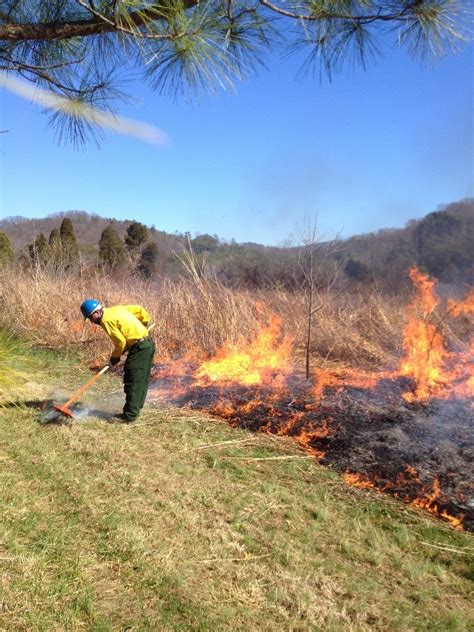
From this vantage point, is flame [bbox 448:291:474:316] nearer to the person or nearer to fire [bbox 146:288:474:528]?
fire [bbox 146:288:474:528]

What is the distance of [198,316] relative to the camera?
8.40 metres

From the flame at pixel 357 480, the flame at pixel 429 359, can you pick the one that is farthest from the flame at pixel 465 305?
the flame at pixel 357 480

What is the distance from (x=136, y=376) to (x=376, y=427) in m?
2.76

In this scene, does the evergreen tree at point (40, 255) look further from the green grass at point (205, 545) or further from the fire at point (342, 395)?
the green grass at point (205, 545)

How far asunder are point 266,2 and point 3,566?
370 centimetres

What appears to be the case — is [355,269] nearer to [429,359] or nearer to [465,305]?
[465,305]

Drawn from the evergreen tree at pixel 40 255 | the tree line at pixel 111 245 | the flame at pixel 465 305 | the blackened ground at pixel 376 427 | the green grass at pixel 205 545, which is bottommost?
the green grass at pixel 205 545

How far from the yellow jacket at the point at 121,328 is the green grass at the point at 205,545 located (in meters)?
0.98

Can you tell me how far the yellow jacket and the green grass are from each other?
977 mm

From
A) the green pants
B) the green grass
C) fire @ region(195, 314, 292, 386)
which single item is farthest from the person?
fire @ region(195, 314, 292, 386)

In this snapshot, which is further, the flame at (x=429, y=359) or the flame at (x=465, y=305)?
the flame at (x=465, y=305)

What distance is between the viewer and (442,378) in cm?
→ 687

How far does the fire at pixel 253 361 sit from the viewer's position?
23.3 ft

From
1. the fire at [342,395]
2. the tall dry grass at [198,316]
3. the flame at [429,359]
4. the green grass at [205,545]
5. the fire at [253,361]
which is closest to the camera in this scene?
the green grass at [205,545]
